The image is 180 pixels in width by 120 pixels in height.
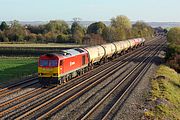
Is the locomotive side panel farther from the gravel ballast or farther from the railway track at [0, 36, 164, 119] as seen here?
the gravel ballast

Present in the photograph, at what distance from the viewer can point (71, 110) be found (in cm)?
2373

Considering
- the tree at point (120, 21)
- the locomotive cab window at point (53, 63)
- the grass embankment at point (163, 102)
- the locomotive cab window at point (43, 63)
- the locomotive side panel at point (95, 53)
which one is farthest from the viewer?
the tree at point (120, 21)

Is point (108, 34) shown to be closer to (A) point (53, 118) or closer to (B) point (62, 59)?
(B) point (62, 59)

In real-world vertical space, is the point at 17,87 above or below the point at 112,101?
above

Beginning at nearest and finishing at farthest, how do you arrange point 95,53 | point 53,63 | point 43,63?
point 53,63 → point 43,63 → point 95,53

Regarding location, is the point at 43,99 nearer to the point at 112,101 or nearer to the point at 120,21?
the point at 112,101

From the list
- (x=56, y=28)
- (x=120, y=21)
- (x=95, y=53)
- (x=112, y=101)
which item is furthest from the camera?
(x=120, y=21)

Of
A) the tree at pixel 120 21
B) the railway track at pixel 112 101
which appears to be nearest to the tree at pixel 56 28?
the tree at pixel 120 21

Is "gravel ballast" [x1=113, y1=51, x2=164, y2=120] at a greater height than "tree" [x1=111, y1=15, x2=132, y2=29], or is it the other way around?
"tree" [x1=111, y1=15, x2=132, y2=29]

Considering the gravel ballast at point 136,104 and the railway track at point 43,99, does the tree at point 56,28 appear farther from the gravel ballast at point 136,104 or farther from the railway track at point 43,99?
the gravel ballast at point 136,104

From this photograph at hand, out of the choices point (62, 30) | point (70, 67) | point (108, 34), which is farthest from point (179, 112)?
point (62, 30)

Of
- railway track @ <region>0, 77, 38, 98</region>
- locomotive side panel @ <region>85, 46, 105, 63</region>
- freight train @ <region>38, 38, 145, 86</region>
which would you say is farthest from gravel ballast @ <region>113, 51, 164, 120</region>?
locomotive side panel @ <region>85, 46, 105, 63</region>

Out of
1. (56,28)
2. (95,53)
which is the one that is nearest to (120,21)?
(56,28)

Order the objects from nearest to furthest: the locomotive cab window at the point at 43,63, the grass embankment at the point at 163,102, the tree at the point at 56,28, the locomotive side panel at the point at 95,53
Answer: the grass embankment at the point at 163,102 → the locomotive cab window at the point at 43,63 → the locomotive side panel at the point at 95,53 → the tree at the point at 56,28
